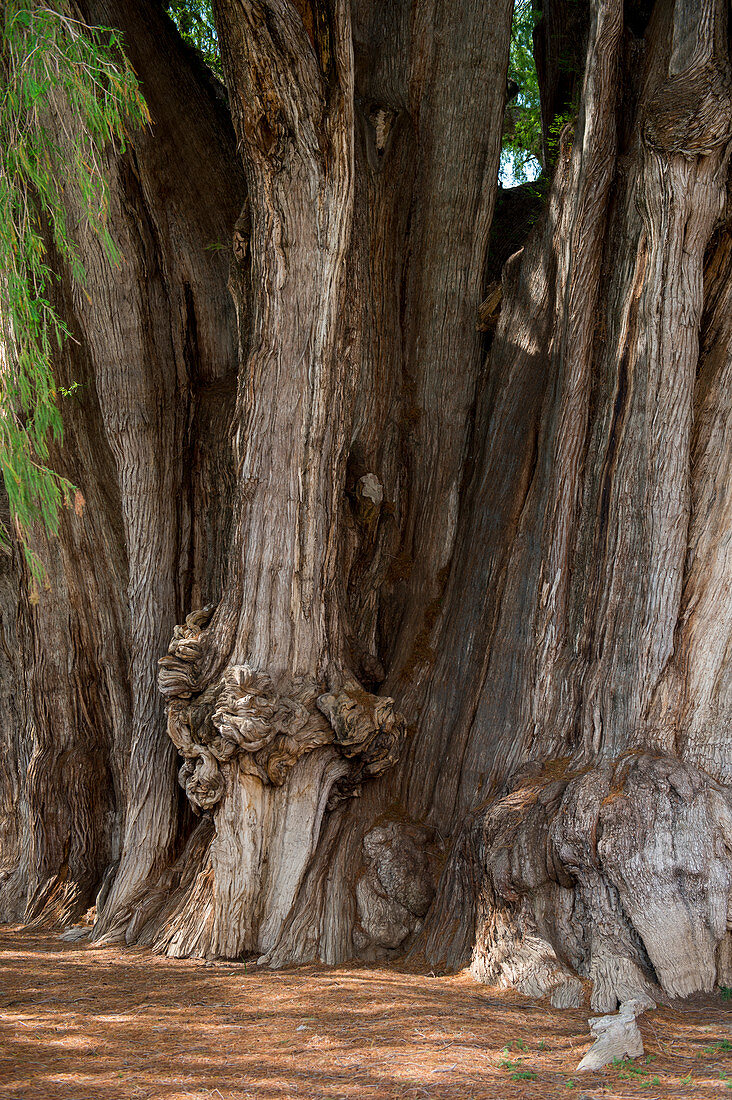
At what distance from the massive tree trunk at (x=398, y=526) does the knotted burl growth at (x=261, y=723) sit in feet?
0.07

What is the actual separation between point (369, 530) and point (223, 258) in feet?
6.73

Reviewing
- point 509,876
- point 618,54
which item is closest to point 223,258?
point 618,54

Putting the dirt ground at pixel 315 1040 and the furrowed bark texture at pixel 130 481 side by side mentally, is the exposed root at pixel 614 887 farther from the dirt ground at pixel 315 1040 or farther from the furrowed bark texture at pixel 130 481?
the furrowed bark texture at pixel 130 481

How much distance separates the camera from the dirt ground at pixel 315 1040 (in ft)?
8.81

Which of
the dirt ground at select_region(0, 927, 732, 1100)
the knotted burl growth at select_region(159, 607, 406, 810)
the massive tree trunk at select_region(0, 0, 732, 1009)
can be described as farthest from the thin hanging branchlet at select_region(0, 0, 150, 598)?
the dirt ground at select_region(0, 927, 732, 1100)

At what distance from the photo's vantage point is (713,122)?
4.16 metres

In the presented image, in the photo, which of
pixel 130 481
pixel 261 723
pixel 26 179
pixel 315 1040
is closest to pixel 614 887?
pixel 315 1040

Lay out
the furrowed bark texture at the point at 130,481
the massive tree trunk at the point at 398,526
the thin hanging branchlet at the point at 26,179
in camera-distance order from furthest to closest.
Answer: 1. the furrowed bark texture at the point at 130,481
2. the massive tree trunk at the point at 398,526
3. the thin hanging branchlet at the point at 26,179

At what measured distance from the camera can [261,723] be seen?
430 centimetres

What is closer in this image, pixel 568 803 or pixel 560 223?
pixel 568 803

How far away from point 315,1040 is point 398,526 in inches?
124

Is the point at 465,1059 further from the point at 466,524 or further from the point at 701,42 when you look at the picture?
the point at 701,42

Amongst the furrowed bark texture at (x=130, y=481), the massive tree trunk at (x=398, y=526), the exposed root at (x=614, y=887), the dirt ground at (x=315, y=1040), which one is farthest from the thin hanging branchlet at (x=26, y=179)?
the exposed root at (x=614, y=887)

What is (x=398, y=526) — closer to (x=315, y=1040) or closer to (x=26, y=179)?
(x=26, y=179)
